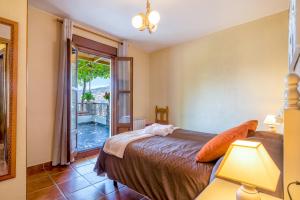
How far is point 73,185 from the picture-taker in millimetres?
2359

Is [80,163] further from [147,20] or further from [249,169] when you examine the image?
[249,169]

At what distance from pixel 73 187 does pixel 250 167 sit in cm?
236

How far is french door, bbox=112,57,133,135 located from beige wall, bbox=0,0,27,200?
2.26 metres

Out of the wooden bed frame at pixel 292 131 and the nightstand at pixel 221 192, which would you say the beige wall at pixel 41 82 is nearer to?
the nightstand at pixel 221 192

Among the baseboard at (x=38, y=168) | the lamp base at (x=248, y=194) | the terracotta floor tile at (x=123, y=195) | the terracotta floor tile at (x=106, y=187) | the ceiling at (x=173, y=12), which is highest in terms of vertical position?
the ceiling at (x=173, y=12)

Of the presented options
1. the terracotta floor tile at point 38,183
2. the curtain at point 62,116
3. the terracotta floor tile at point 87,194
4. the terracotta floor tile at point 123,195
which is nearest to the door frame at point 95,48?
the curtain at point 62,116

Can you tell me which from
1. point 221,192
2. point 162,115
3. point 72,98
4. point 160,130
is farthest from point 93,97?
point 221,192

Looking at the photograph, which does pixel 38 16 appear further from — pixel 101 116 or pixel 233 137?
pixel 101 116

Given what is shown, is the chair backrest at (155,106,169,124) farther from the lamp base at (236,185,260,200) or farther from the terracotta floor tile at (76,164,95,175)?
the lamp base at (236,185,260,200)

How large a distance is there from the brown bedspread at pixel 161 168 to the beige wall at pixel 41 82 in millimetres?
1262

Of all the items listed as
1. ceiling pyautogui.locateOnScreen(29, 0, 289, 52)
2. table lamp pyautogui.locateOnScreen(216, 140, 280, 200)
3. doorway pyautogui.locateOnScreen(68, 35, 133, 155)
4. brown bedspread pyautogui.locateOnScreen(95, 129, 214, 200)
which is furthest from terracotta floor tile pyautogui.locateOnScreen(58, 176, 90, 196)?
ceiling pyautogui.locateOnScreen(29, 0, 289, 52)

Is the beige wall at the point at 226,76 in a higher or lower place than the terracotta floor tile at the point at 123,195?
higher

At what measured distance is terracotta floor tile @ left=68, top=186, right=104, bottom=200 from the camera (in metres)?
2.05

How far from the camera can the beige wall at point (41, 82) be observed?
8.90 feet
